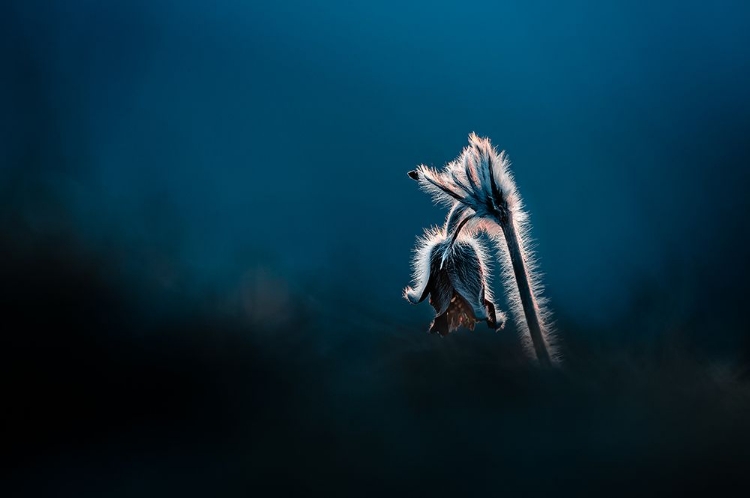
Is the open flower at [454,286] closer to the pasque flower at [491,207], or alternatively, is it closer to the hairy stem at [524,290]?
the pasque flower at [491,207]

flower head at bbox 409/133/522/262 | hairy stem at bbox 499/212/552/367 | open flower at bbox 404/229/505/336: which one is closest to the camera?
hairy stem at bbox 499/212/552/367

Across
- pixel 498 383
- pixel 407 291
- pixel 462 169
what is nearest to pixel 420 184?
pixel 462 169

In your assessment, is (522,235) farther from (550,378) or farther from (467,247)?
(550,378)

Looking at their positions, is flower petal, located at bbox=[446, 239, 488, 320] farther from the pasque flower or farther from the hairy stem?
the hairy stem

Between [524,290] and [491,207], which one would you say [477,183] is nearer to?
[491,207]

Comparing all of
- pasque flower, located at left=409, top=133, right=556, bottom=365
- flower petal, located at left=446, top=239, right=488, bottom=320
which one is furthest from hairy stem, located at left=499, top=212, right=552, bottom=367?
flower petal, located at left=446, top=239, right=488, bottom=320

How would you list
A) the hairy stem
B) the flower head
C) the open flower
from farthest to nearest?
the open flower, the flower head, the hairy stem

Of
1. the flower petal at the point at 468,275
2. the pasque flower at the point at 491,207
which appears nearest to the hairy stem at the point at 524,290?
the pasque flower at the point at 491,207
